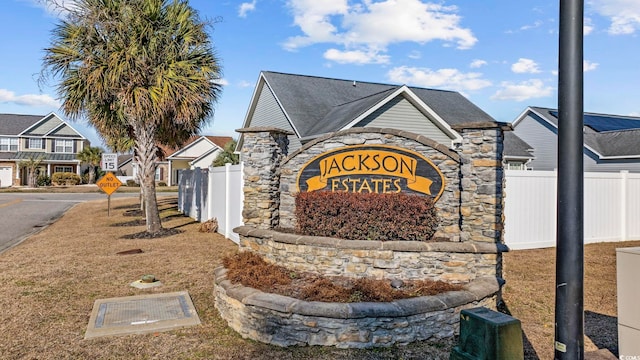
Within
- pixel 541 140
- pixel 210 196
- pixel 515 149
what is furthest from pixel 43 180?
pixel 541 140

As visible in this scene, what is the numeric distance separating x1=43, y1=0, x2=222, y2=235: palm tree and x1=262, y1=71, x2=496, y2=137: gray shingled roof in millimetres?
4617

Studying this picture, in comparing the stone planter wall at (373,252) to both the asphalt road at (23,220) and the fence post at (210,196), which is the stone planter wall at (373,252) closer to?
the fence post at (210,196)

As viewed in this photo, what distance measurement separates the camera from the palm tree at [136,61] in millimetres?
12047

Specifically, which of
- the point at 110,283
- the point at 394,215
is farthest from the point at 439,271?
the point at 110,283

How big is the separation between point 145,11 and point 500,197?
1108 centimetres

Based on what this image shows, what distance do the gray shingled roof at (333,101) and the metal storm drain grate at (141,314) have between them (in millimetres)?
8728

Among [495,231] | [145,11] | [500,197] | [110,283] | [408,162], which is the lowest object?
[110,283]

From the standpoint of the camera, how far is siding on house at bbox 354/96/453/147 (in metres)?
14.8

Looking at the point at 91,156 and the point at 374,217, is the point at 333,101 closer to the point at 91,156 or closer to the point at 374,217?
the point at 374,217

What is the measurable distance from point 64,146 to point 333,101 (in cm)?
3921

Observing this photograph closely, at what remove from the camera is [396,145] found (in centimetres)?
713

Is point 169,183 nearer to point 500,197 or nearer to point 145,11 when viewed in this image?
point 145,11

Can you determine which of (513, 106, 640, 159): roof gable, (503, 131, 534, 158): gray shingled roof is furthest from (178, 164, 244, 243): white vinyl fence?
(513, 106, 640, 159): roof gable

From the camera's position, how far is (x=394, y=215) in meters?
6.49
